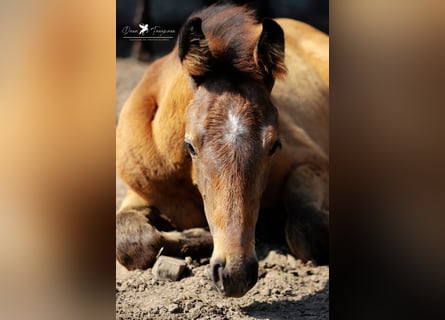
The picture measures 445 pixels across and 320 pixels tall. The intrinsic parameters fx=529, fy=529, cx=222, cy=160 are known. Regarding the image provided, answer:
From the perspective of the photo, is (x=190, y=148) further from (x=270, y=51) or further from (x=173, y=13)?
(x=173, y=13)

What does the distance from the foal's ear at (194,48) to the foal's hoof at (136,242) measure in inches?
34.4

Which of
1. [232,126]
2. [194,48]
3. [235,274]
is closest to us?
[235,274]

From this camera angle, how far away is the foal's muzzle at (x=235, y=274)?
235 centimetres

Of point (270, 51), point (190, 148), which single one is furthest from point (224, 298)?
point (270, 51)

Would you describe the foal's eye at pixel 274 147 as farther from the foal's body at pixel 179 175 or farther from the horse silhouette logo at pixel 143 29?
the horse silhouette logo at pixel 143 29

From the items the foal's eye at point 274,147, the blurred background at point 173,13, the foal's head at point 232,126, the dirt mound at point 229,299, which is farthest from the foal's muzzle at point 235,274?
the blurred background at point 173,13

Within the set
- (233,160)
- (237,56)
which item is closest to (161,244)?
(233,160)

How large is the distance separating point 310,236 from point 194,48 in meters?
1.16

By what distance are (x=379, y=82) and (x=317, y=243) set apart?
0.99 m

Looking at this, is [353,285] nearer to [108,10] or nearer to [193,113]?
[193,113]

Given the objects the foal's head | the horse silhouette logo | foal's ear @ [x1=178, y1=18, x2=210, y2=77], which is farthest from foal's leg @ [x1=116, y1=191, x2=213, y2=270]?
the horse silhouette logo

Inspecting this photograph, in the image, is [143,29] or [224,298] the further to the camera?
[143,29]

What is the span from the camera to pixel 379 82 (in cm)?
303

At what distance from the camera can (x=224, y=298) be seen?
9.02ft
